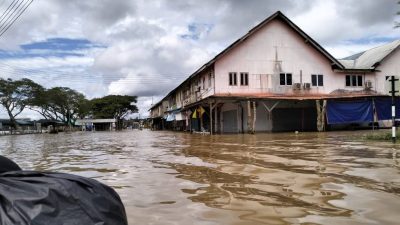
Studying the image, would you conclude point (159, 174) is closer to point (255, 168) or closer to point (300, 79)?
point (255, 168)

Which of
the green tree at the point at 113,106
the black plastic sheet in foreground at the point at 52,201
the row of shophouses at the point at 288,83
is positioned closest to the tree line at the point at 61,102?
the green tree at the point at 113,106

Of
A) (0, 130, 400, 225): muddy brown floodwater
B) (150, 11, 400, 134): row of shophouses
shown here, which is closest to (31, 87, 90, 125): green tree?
(150, 11, 400, 134): row of shophouses

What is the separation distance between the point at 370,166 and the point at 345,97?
19.3 m

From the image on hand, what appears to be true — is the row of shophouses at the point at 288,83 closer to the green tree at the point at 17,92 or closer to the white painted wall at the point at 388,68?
the white painted wall at the point at 388,68

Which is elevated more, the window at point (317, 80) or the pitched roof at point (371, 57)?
the pitched roof at point (371, 57)

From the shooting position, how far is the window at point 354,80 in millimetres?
29516

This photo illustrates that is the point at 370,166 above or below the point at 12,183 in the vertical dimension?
below

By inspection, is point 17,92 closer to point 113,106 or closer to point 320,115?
point 113,106

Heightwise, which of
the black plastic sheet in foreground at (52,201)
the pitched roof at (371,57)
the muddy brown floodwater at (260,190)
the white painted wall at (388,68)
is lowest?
the muddy brown floodwater at (260,190)

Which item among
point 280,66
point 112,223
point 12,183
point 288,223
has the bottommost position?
point 288,223

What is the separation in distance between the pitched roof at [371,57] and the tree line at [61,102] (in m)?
46.7

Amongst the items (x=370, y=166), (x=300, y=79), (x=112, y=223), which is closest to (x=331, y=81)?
(x=300, y=79)

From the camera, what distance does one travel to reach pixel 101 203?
2.32 metres

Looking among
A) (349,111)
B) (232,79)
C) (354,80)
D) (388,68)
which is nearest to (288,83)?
(232,79)
